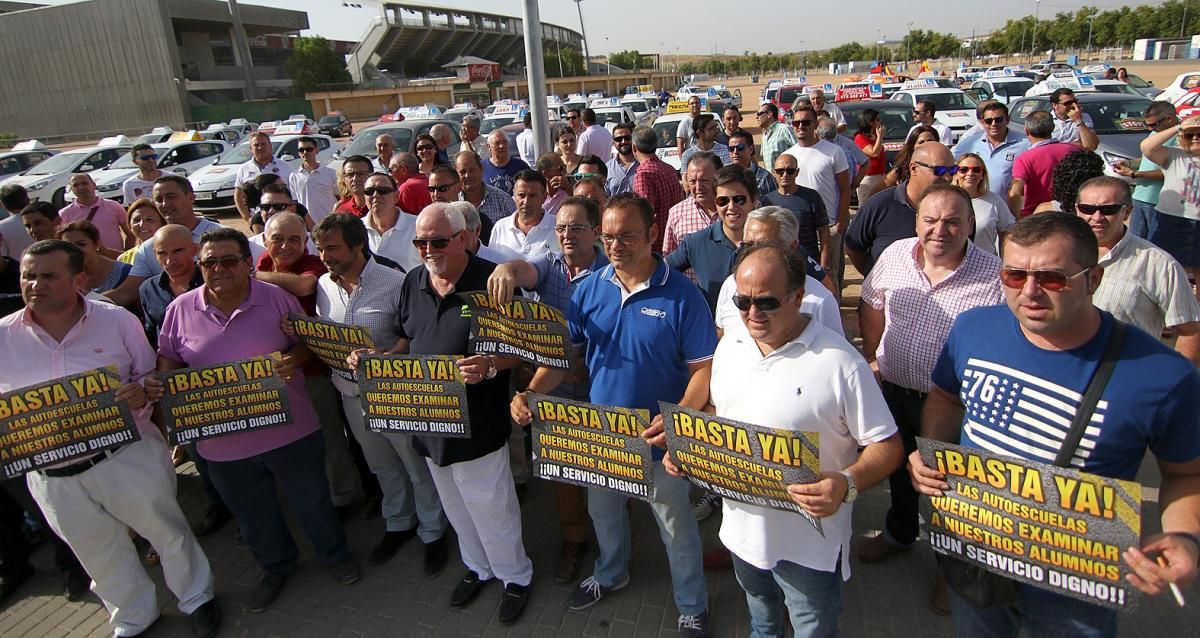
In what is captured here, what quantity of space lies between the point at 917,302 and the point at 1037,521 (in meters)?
1.20

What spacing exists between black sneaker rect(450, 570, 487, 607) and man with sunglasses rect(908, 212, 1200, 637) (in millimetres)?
2394

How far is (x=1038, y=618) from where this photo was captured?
215cm

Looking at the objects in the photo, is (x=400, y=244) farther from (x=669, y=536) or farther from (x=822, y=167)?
(x=822, y=167)

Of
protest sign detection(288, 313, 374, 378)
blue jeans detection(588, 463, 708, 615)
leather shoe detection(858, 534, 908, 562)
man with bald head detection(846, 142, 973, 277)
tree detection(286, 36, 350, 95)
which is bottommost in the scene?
leather shoe detection(858, 534, 908, 562)

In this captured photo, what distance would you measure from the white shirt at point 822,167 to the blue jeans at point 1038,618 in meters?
4.55

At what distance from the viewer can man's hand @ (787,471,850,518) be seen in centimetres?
212

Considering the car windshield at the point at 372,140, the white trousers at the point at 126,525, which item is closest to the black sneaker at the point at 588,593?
the white trousers at the point at 126,525

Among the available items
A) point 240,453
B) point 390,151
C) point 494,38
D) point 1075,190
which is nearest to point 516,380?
point 240,453

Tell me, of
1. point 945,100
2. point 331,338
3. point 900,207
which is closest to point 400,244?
point 331,338

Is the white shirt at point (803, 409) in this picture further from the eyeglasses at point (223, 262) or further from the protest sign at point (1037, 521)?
the eyeglasses at point (223, 262)

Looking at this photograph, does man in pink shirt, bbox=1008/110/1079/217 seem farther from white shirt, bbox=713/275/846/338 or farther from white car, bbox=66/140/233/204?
white car, bbox=66/140/233/204

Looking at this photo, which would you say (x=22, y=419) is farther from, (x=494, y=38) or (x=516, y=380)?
(x=494, y=38)

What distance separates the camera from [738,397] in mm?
2375

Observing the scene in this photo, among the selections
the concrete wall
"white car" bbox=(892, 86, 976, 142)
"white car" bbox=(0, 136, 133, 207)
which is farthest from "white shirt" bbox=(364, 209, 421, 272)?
the concrete wall
